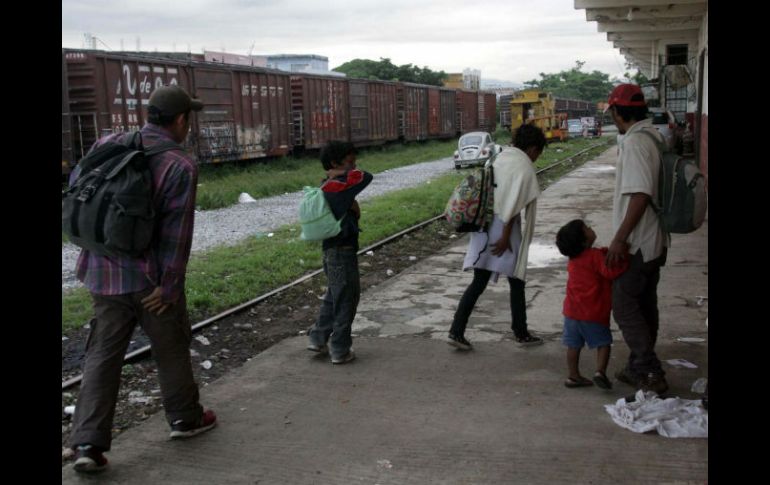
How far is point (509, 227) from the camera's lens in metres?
5.45

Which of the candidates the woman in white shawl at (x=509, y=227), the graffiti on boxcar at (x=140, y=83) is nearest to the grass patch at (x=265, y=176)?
the graffiti on boxcar at (x=140, y=83)

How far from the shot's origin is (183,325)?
4.12 metres

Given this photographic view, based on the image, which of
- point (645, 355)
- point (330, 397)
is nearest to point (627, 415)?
point (645, 355)

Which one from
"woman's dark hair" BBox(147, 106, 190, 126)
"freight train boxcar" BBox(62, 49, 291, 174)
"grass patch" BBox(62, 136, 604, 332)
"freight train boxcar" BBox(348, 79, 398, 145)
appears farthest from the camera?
"freight train boxcar" BBox(348, 79, 398, 145)

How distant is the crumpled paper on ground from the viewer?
4059 mm

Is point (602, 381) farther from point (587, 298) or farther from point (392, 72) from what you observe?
point (392, 72)

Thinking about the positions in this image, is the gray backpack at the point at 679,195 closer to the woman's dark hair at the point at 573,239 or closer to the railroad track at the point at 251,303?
the woman's dark hair at the point at 573,239

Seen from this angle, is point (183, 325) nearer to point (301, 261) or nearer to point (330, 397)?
point (330, 397)

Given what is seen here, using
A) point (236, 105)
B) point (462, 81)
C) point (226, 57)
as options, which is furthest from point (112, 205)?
point (462, 81)

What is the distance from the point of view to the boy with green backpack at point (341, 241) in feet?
17.3

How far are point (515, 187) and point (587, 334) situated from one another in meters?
1.21

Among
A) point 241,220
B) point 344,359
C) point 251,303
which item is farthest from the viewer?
point 241,220

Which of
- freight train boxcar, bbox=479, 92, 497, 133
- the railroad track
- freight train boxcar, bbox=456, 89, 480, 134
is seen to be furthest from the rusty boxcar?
freight train boxcar, bbox=479, 92, 497, 133

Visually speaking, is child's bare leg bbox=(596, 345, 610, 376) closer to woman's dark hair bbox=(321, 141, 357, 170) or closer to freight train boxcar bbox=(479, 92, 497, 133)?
woman's dark hair bbox=(321, 141, 357, 170)
